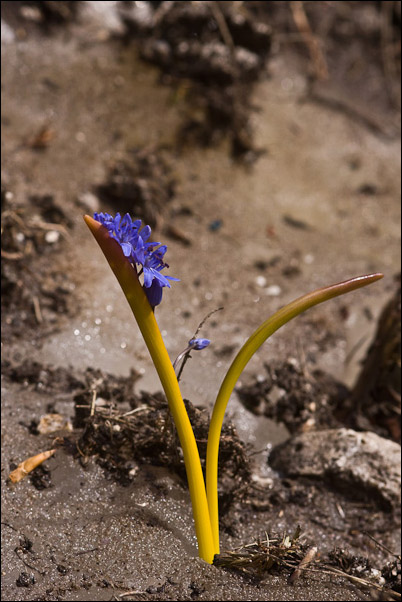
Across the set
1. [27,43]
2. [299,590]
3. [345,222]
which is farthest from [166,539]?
[27,43]

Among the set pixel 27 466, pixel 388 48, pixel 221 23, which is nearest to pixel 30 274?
pixel 27 466

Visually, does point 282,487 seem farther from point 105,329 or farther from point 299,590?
point 105,329

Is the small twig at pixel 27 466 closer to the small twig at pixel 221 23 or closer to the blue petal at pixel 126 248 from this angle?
the blue petal at pixel 126 248

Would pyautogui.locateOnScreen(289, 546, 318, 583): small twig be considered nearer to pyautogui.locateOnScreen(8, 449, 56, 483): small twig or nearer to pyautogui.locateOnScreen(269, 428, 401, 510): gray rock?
pyautogui.locateOnScreen(269, 428, 401, 510): gray rock

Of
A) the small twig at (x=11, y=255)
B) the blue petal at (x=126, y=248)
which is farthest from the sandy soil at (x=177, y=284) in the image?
the blue petal at (x=126, y=248)

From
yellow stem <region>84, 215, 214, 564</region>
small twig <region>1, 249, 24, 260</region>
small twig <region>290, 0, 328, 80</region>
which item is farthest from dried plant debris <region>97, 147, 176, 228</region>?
yellow stem <region>84, 215, 214, 564</region>

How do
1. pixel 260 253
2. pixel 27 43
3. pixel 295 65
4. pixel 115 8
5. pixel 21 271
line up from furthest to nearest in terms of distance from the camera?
pixel 295 65
pixel 115 8
pixel 27 43
pixel 260 253
pixel 21 271
